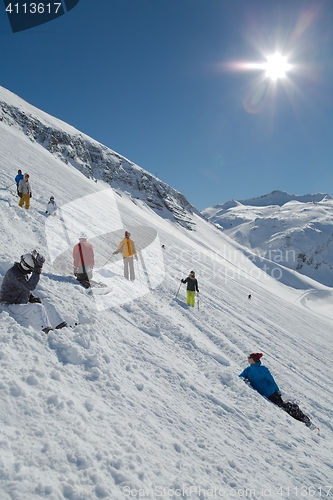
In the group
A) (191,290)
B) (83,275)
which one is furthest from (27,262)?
(191,290)

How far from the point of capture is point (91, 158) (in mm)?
71250

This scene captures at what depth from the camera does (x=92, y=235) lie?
567 inches

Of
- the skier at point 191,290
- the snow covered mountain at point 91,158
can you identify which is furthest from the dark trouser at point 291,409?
the snow covered mountain at point 91,158

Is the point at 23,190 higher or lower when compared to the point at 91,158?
lower

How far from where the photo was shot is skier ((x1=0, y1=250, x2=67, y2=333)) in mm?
4727

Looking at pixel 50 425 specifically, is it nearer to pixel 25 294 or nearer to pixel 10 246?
pixel 25 294

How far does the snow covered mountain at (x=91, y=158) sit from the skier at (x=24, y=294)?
181 feet

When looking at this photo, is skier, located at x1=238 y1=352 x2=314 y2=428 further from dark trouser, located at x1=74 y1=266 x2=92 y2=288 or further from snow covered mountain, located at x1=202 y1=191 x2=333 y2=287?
snow covered mountain, located at x1=202 y1=191 x2=333 y2=287

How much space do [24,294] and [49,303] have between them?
1.68ft

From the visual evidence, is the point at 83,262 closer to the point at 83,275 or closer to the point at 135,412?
the point at 83,275

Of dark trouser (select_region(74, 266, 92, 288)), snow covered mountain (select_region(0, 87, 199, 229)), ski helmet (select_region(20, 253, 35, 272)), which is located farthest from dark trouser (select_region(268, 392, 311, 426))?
snow covered mountain (select_region(0, 87, 199, 229))

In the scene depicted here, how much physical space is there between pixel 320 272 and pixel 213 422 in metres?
140

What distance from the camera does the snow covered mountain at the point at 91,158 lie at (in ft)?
180

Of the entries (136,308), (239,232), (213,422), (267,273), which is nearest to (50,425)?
(213,422)
